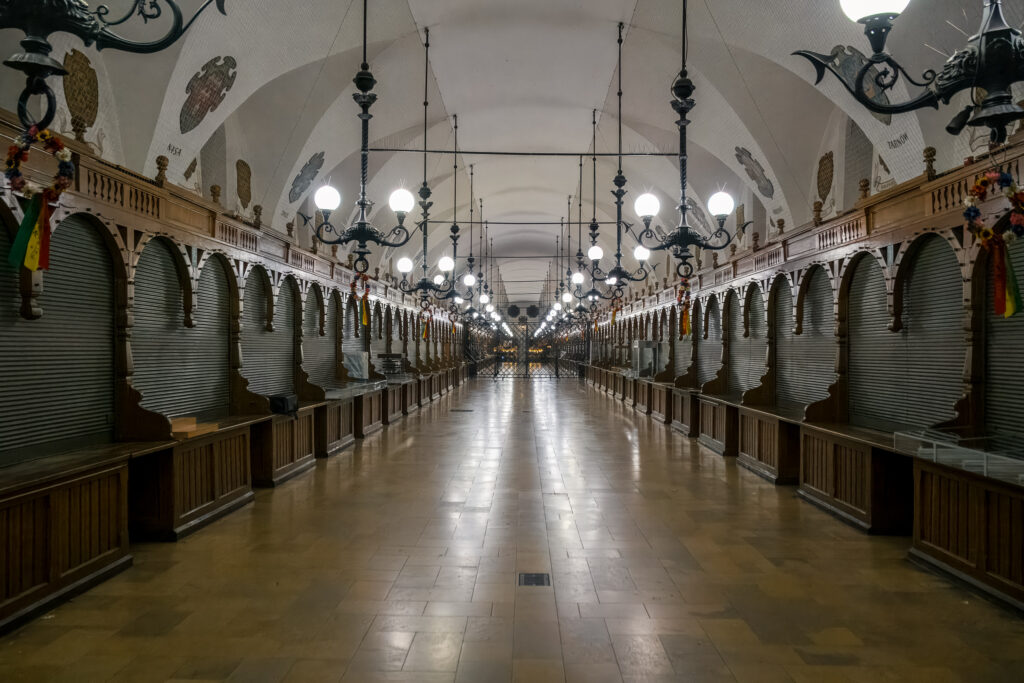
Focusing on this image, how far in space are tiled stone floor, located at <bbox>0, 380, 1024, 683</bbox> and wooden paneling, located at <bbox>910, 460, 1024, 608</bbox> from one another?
0.58 feet

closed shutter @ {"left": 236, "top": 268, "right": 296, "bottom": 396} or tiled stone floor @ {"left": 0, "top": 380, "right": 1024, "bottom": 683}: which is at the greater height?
closed shutter @ {"left": 236, "top": 268, "right": 296, "bottom": 396}

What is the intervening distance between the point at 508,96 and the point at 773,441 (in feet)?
26.8

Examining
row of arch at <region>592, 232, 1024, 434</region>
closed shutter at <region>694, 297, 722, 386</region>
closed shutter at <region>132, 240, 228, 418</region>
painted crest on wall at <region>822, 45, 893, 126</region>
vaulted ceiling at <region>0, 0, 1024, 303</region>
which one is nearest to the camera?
row of arch at <region>592, 232, 1024, 434</region>

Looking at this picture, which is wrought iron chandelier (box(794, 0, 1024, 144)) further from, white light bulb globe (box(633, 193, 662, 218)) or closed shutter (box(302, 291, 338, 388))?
closed shutter (box(302, 291, 338, 388))

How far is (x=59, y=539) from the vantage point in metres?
3.77

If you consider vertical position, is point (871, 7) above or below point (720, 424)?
above

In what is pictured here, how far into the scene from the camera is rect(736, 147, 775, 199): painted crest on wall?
9.67 m

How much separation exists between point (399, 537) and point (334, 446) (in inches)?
179

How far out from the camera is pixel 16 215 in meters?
3.92

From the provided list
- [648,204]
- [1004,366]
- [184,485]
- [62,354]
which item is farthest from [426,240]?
[1004,366]

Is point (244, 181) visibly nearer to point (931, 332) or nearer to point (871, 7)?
point (871, 7)

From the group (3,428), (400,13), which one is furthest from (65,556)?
(400,13)

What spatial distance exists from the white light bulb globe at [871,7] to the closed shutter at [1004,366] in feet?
9.68

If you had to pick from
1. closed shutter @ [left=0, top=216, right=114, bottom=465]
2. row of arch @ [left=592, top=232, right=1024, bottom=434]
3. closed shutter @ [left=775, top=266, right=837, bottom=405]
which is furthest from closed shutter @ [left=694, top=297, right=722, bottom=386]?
closed shutter @ [left=0, top=216, right=114, bottom=465]
